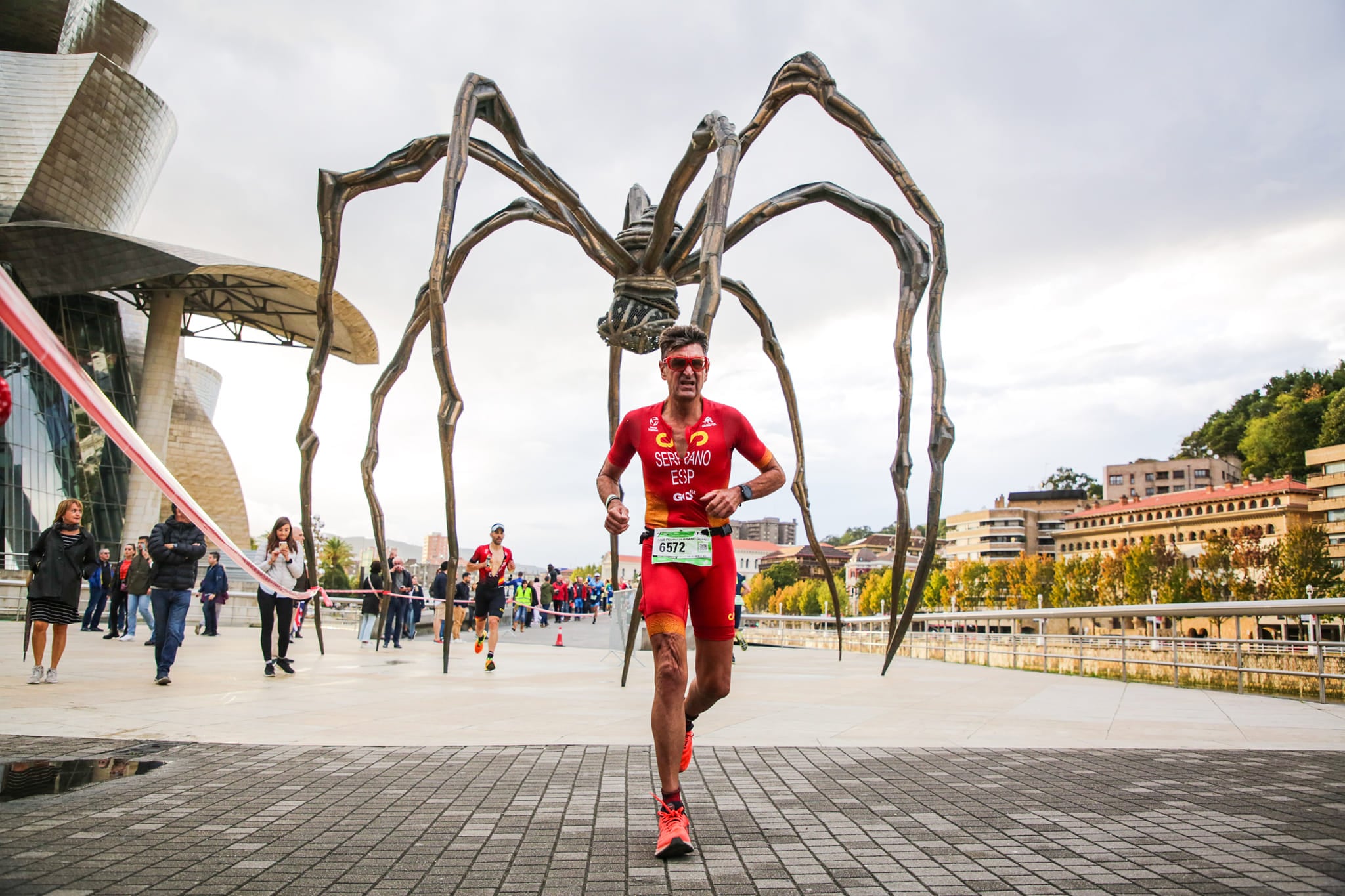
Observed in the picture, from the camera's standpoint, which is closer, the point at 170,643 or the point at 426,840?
the point at 426,840

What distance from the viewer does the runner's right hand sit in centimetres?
381

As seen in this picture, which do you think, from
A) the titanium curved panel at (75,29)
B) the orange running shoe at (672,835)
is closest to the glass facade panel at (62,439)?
the titanium curved panel at (75,29)

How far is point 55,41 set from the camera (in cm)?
4541

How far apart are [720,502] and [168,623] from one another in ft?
24.0

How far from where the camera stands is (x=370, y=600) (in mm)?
16844

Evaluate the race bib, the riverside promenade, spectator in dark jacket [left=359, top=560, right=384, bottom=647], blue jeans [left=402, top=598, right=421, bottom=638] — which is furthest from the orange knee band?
blue jeans [left=402, top=598, right=421, bottom=638]

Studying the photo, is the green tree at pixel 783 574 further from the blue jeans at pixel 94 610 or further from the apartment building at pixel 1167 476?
the blue jeans at pixel 94 610

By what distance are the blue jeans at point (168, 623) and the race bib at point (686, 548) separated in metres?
6.73

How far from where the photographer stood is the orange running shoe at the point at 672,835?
3.19 metres

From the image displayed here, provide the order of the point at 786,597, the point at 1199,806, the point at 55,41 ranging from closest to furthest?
the point at 1199,806, the point at 55,41, the point at 786,597

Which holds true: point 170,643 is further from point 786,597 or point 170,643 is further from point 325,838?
point 786,597

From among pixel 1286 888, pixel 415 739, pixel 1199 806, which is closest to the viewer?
pixel 1286 888

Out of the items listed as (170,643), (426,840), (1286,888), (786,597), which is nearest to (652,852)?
(426,840)

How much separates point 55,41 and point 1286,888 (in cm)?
5573
